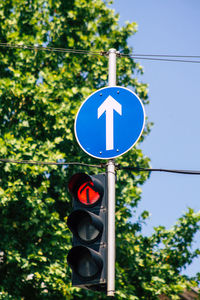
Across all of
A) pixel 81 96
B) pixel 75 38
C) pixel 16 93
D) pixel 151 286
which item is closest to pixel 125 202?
pixel 151 286

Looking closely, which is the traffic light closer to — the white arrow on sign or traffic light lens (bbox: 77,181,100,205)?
traffic light lens (bbox: 77,181,100,205)

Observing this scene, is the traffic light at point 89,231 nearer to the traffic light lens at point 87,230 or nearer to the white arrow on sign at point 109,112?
the traffic light lens at point 87,230

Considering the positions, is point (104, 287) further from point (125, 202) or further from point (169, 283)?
point (169, 283)

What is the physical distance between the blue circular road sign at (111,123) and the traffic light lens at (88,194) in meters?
0.45

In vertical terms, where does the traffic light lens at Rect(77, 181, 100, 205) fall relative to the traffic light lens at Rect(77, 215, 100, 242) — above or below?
above

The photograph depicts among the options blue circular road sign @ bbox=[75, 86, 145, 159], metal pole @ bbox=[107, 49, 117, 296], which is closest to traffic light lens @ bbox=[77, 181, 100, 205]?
metal pole @ bbox=[107, 49, 117, 296]

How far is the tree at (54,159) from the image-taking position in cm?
1109

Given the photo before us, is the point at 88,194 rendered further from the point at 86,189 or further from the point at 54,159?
the point at 54,159

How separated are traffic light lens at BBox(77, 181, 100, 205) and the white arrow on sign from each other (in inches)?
21.2

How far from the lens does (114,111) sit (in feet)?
14.6

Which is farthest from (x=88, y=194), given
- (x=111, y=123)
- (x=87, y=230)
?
(x=111, y=123)

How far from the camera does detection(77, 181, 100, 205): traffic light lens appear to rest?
3.89 m

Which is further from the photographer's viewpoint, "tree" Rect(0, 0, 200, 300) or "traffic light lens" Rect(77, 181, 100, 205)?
"tree" Rect(0, 0, 200, 300)

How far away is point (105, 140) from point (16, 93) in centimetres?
789
